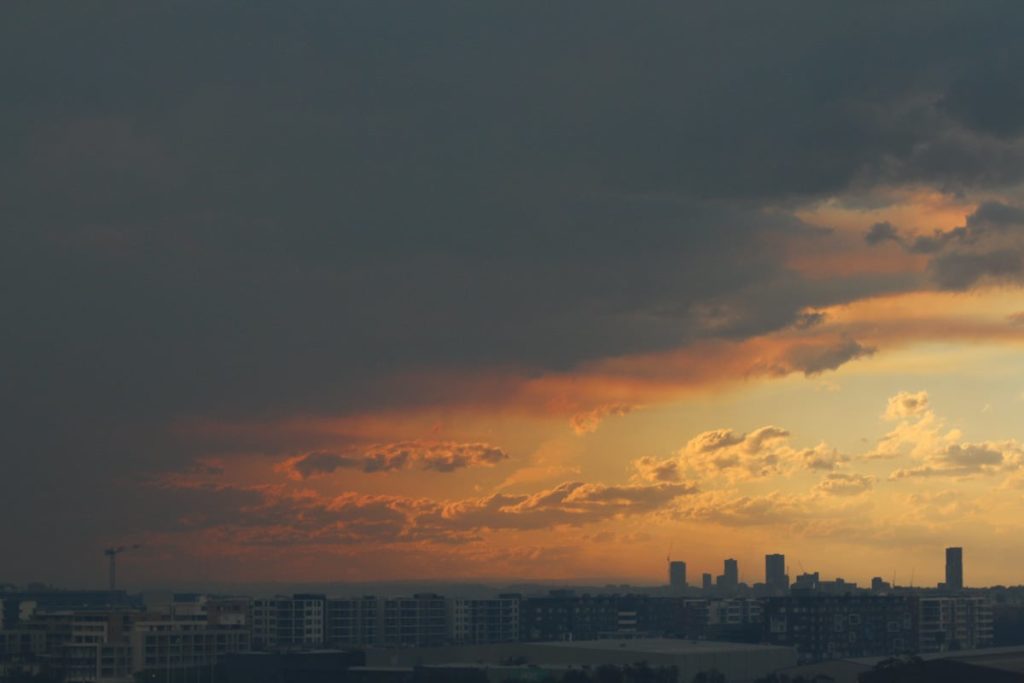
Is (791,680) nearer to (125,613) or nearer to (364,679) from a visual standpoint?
(364,679)

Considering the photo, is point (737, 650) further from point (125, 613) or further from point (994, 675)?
point (125, 613)

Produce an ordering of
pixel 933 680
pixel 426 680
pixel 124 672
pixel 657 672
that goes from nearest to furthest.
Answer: pixel 933 680
pixel 426 680
pixel 657 672
pixel 124 672

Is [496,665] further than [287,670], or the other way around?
[496,665]

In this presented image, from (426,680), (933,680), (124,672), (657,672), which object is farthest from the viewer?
(124,672)

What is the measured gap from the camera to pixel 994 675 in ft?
491

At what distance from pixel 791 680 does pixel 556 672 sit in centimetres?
2446

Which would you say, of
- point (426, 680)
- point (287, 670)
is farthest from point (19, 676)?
point (426, 680)

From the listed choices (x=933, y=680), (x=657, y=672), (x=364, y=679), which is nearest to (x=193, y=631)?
(x=364, y=679)

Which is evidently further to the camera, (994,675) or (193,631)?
(193,631)

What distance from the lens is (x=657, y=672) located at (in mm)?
170250

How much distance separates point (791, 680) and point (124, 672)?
7379 cm

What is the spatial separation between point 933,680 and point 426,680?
48.5 meters

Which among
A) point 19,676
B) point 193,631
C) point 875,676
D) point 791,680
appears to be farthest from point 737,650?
point 19,676

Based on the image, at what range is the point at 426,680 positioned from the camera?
525 ft
